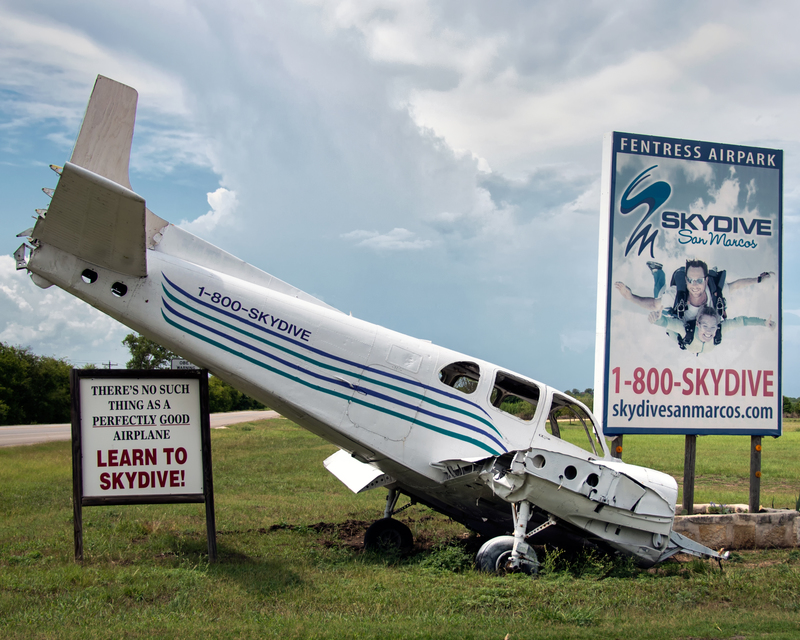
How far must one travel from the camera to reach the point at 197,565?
890 centimetres

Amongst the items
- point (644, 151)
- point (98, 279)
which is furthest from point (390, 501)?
point (644, 151)

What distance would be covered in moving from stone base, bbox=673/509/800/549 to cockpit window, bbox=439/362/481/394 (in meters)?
5.68

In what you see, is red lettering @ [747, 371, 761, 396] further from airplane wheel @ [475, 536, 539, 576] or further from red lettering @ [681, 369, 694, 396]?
airplane wheel @ [475, 536, 539, 576]

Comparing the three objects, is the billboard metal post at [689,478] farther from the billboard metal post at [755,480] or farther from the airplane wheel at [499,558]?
the airplane wheel at [499,558]

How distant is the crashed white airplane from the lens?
8875 mm

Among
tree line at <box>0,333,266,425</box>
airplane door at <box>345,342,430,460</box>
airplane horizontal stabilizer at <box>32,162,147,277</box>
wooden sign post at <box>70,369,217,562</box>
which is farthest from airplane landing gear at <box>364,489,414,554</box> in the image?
tree line at <box>0,333,266,425</box>

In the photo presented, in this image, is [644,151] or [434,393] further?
[644,151]

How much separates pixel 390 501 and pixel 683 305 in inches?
279

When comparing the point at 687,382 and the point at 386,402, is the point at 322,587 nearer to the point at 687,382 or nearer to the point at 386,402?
the point at 386,402

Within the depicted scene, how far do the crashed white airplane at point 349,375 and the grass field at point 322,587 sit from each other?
83cm

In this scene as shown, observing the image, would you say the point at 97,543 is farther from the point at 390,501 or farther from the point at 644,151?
the point at 644,151

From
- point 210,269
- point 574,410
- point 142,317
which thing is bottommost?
point 574,410

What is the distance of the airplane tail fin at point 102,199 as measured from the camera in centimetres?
797

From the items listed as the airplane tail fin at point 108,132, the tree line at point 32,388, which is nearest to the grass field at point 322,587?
the airplane tail fin at point 108,132
